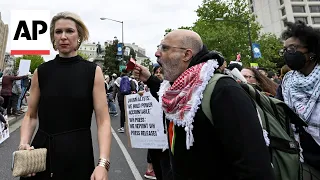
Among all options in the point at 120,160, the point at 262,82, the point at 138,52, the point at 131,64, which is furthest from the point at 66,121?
the point at 138,52

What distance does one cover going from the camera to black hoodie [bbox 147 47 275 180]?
1.28m

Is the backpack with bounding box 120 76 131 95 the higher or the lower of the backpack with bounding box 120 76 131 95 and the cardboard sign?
the higher

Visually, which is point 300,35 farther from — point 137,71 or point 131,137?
point 131,137

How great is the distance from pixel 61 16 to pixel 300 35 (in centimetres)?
200

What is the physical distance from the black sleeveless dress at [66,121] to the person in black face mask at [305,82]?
5.50 ft

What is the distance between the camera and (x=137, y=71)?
313 centimetres

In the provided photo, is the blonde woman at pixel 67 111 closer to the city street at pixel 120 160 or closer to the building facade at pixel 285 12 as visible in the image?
the city street at pixel 120 160

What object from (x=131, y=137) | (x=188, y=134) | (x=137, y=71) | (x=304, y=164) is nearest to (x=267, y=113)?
(x=188, y=134)

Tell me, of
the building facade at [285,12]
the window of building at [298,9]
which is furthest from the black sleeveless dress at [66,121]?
the window of building at [298,9]

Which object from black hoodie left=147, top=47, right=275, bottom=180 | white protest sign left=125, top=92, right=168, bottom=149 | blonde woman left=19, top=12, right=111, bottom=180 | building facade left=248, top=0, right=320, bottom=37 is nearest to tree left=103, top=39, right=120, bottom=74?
building facade left=248, top=0, right=320, bottom=37

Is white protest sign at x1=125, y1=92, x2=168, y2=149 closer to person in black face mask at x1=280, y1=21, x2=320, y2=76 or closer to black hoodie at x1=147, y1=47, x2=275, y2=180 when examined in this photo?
person in black face mask at x1=280, y1=21, x2=320, y2=76

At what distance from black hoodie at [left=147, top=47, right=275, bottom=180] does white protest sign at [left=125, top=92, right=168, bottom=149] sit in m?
2.56

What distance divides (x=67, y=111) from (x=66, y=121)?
0.21 ft

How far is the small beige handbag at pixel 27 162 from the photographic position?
1646 millimetres
